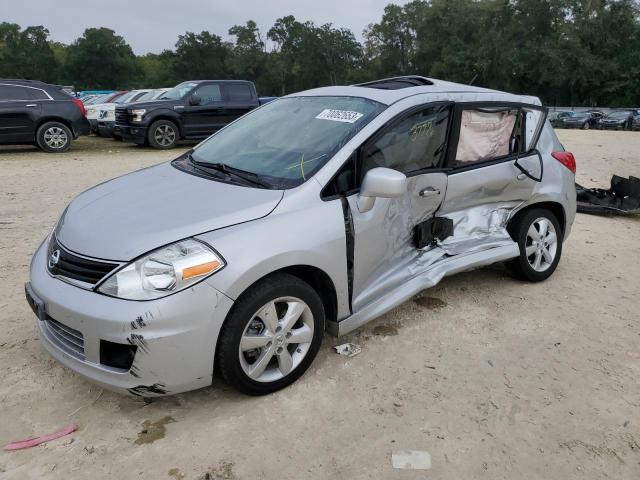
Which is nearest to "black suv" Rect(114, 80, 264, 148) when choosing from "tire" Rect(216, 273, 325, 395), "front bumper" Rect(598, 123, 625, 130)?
"tire" Rect(216, 273, 325, 395)

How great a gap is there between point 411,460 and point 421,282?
4.52 feet

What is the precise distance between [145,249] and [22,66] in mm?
→ 85799

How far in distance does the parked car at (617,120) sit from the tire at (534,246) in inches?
1017

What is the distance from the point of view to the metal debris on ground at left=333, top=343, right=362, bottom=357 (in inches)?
132

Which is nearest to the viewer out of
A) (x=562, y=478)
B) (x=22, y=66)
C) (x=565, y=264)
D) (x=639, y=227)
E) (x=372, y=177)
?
(x=562, y=478)

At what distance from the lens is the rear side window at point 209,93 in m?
13.4

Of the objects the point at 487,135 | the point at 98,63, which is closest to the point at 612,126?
the point at 487,135

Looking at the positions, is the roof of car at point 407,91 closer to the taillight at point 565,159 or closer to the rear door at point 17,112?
the taillight at point 565,159

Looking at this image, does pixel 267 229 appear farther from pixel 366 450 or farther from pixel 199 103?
pixel 199 103

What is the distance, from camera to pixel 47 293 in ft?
8.82

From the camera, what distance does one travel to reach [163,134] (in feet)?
43.4

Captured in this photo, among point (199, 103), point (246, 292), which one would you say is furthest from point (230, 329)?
point (199, 103)

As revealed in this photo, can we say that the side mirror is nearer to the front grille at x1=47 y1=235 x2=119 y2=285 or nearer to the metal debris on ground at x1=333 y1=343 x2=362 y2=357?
the metal debris on ground at x1=333 y1=343 x2=362 y2=357

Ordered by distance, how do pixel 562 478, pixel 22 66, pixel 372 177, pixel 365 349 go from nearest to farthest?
pixel 562 478 → pixel 372 177 → pixel 365 349 → pixel 22 66
